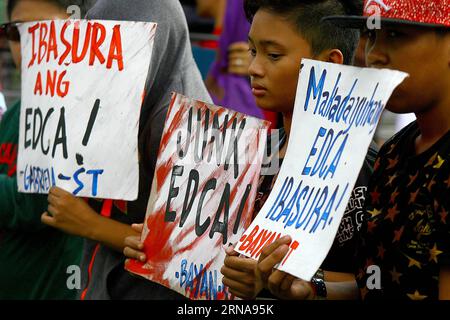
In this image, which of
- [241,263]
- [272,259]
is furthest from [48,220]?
[272,259]

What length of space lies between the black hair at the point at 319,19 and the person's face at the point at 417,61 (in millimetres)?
581

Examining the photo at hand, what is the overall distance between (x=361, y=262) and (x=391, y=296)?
19 cm

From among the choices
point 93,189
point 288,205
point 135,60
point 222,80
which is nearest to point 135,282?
point 93,189

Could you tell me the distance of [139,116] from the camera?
12.2 feet

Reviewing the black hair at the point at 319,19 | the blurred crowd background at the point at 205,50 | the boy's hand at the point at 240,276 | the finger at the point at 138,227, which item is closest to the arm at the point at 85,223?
the finger at the point at 138,227

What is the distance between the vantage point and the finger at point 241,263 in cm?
299

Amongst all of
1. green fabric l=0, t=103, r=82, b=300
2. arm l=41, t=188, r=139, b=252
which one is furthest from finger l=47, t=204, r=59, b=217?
green fabric l=0, t=103, r=82, b=300

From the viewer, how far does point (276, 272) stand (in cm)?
281

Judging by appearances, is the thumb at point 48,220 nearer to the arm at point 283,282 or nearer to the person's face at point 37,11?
the person's face at point 37,11

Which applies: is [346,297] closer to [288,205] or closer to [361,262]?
[361,262]

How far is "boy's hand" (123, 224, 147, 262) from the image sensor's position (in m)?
3.52

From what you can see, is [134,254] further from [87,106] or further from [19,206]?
[19,206]

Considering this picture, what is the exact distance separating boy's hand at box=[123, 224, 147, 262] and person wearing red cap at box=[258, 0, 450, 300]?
2.48 ft

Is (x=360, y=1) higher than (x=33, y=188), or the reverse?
(x=360, y=1)
